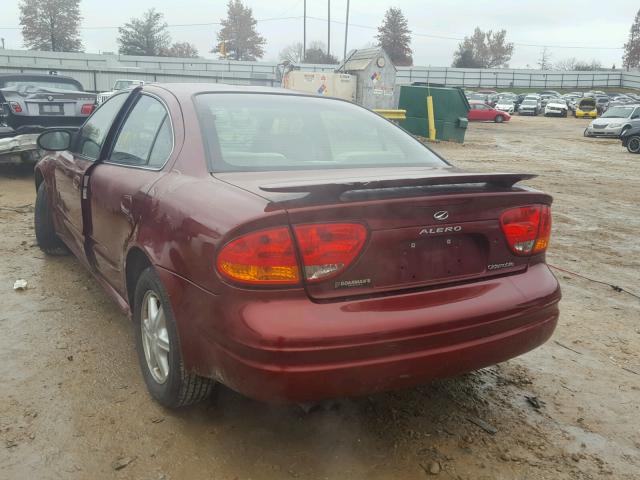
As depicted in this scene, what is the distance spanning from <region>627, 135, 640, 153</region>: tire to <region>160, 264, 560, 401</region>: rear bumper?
61.3 ft

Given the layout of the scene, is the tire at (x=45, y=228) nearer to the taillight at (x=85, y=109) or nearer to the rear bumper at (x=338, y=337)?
the rear bumper at (x=338, y=337)

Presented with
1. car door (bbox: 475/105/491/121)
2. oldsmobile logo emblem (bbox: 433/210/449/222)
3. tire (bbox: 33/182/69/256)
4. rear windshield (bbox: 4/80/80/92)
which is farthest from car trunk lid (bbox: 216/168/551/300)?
car door (bbox: 475/105/491/121)

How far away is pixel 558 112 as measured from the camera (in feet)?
139

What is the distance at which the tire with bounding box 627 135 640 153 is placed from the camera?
720 inches

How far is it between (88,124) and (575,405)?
11.9 ft

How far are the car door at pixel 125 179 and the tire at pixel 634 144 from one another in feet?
61.2

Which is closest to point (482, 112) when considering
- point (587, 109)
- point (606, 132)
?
point (587, 109)

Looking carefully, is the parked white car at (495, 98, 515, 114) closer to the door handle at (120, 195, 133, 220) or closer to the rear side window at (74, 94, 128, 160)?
the rear side window at (74, 94, 128, 160)

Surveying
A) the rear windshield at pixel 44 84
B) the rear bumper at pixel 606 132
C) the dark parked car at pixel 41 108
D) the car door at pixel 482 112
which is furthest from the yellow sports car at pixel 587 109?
the dark parked car at pixel 41 108

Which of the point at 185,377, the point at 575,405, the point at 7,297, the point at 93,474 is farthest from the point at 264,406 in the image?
the point at 7,297

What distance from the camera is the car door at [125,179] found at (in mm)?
2844

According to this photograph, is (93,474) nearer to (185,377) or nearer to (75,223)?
(185,377)

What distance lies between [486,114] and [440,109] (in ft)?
58.4

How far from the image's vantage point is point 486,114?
118 ft
